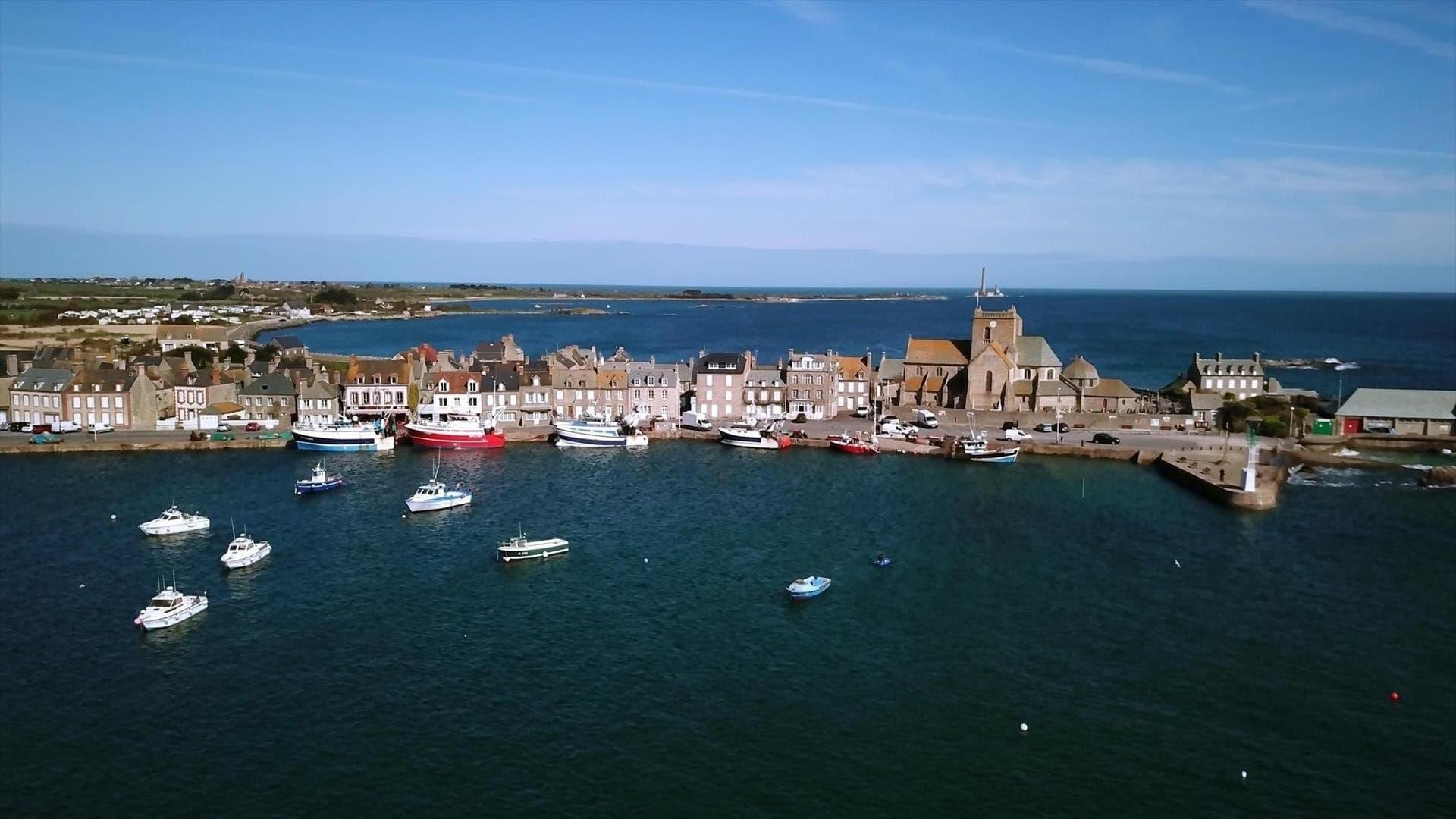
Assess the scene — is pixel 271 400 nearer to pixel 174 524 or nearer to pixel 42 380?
pixel 42 380

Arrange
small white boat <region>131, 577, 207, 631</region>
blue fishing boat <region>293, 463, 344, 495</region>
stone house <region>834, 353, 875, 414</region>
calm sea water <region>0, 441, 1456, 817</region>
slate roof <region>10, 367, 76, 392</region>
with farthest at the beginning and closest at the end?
stone house <region>834, 353, 875, 414</region> < slate roof <region>10, 367, 76, 392</region> < blue fishing boat <region>293, 463, 344, 495</region> < small white boat <region>131, 577, 207, 631</region> < calm sea water <region>0, 441, 1456, 817</region>

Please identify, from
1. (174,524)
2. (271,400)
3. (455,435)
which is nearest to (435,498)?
(174,524)

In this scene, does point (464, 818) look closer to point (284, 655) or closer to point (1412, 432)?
point (284, 655)

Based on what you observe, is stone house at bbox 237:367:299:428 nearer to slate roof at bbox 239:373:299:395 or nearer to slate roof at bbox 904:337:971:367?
slate roof at bbox 239:373:299:395

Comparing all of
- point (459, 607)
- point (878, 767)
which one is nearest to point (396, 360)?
point (459, 607)

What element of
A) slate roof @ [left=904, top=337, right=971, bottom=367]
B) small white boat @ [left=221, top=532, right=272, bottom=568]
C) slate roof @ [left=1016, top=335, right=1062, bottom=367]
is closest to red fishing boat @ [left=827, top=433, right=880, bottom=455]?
slate roof @ [left=904, top=337, right=971, bottom=367]
